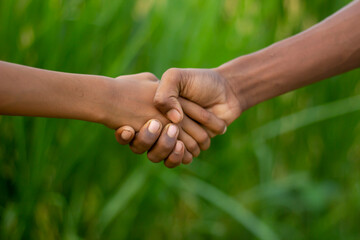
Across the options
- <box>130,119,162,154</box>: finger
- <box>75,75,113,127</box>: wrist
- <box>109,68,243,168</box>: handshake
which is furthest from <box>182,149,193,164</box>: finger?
<box>75,75,113,127</box>: wrist

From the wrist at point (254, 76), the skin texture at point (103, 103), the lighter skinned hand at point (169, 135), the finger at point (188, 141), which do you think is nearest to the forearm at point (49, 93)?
the skin texture at point (103, 103)

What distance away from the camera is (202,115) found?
116 cm

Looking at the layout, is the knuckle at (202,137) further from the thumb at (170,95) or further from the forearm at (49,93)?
the forearm at (49,93)

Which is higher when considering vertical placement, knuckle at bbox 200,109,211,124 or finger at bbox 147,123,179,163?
knuckle at bbox 200,109,211,124

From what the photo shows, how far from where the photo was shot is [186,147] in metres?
1.17

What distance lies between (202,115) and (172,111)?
0.10 metres

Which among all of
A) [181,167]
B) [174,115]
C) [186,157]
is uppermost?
[174,115]

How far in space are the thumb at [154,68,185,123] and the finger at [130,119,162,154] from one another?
0.12ft

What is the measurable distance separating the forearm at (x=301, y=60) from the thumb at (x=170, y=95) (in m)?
0.15

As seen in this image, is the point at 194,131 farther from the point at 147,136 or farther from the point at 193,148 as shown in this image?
the point at 147,136

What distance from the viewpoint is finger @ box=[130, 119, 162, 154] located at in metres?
1.08

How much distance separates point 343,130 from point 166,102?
0.75 meters

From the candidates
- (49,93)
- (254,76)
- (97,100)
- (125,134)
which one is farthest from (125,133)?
(254,76)

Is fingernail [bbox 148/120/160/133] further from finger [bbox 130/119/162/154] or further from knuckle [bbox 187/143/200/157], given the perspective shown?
knuckle [bbox 187/143/200/157]
